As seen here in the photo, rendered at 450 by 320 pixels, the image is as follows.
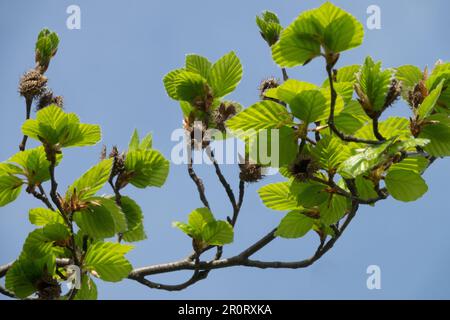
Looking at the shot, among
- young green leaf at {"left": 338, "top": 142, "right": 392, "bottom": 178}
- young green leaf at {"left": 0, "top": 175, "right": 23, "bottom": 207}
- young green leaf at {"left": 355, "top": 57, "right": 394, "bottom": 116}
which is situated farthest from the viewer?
young green leaf at {"left": 0, "top": 175, "right": 23, "bottom": 207}

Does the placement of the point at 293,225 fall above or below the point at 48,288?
above

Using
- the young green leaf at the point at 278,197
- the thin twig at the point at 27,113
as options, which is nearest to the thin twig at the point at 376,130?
the young green leaf at the point at 278,197

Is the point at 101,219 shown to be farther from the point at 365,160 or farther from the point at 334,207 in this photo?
the point at 365,160

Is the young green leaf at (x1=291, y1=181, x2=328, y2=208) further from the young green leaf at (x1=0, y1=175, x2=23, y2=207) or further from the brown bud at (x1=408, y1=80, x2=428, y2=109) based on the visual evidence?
the young green leaf at (x1=0, y1=175, x2=23, y2=207)

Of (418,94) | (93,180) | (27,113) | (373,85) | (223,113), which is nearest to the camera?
(373,85)

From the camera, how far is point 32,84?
Answer: 134 inches

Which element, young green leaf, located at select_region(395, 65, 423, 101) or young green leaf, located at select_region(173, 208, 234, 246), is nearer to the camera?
young green leaf, located at select_region(395, 65, 423, 101)

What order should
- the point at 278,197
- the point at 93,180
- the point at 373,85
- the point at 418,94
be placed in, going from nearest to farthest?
the point at 373,85, the point at 418,94, the point at 93,180, the point at 278,197

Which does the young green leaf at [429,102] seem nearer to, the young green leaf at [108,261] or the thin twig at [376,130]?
the thin twig at [376,130]

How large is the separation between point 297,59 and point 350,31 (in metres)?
0.25

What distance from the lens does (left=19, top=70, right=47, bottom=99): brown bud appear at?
3389mm

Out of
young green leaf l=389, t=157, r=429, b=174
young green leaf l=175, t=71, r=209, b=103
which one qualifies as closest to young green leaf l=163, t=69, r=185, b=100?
young green leaf l=175, t=71, r=209, b=103

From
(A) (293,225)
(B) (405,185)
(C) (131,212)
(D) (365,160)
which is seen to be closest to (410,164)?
(B) (405,185)
